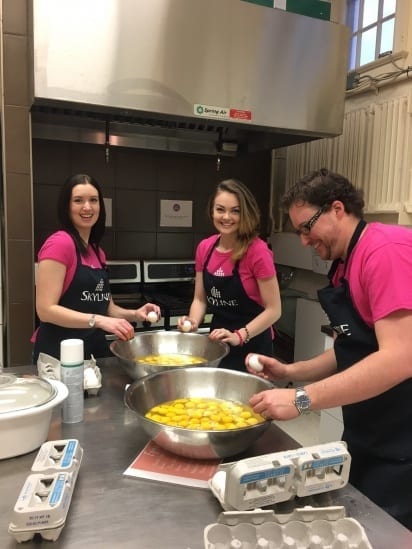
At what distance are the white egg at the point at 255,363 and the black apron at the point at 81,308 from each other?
81 centimetres

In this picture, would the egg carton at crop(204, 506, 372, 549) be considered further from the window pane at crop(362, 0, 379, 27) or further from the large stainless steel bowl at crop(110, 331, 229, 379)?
the window pane at crop(362, 0, 379, 27)

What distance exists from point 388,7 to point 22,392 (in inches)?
111

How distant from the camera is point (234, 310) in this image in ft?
6.37

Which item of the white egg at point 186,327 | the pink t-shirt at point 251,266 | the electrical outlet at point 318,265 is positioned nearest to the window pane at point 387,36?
the electrical outlet at point 318,265

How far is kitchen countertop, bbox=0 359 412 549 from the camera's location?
72 centimetres

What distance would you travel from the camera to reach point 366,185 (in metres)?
2.64

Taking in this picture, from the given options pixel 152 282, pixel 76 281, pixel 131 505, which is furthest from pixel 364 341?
pixel 152 282

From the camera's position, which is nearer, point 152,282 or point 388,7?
point 388,7

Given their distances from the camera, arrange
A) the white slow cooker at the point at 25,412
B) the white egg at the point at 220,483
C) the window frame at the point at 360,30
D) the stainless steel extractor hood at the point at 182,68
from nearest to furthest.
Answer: the white egg at the point at 220,483 → the white slow cooker at the point at 25,412 → the stainless steel extractor hood at the point at 182,68 → the window frame at the point at 360,30

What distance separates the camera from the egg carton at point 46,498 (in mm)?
691

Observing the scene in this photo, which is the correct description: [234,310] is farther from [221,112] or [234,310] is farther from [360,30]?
[360,30]

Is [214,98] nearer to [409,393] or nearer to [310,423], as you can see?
[409,393]

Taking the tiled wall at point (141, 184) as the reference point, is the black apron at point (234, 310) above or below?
below

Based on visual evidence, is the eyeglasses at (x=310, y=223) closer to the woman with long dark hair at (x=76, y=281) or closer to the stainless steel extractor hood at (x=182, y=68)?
the woman with long dark hair at (x=76, y=281)
